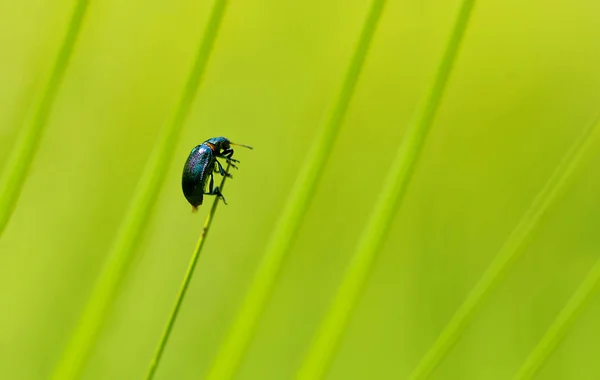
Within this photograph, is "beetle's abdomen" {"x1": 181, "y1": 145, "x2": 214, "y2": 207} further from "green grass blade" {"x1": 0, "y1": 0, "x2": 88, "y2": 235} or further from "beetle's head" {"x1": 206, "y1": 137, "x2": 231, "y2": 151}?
"green grass blade" {"x1": 0, "y1": 0, "x2": 88, "y2": 235}

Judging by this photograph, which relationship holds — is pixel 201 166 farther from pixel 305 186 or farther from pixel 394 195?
pixel 394 195

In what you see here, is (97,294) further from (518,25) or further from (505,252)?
(518,25)

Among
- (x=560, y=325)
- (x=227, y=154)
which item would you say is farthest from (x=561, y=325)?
(x=227, y=154)

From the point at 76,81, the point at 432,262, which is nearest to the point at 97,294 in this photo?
the point at 76,81

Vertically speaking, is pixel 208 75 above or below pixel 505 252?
above

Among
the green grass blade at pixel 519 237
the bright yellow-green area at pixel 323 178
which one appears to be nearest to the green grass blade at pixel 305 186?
the bright yellow-green area at pixel 323 178

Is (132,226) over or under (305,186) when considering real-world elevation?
under

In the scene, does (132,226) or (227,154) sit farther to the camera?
(227,154)
